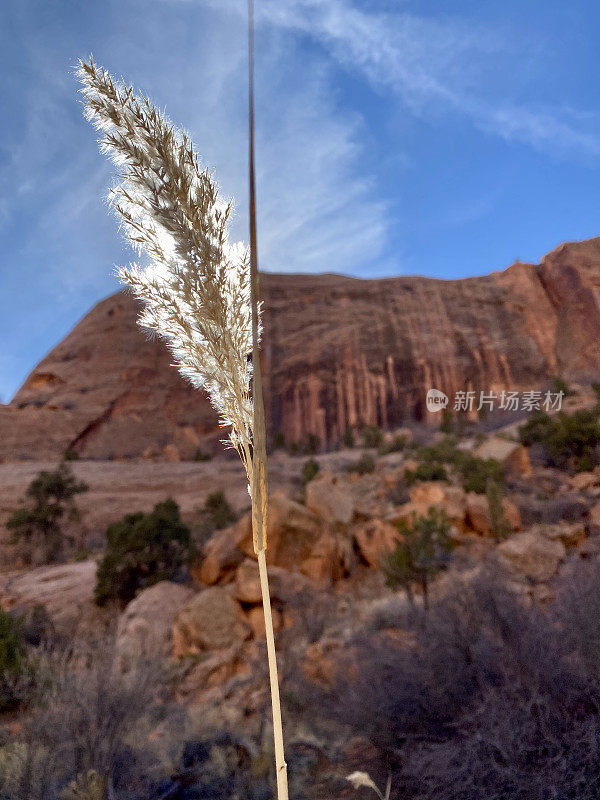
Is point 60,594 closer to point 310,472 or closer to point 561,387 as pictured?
point 310,472

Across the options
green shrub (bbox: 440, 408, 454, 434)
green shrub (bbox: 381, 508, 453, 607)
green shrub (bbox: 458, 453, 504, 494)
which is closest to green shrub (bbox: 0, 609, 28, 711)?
green shrub (bbox: 381, 508, 453, 607)

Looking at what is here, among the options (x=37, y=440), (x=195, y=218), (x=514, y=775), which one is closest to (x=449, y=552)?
(x=514, y=775)

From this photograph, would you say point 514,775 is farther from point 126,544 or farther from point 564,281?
point 564,281

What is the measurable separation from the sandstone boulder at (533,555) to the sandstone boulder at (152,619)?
16.7 feet

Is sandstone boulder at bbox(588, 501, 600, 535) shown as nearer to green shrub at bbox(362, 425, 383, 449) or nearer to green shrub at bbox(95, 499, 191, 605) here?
green shrub at bbox(95, 499, 191, 605)

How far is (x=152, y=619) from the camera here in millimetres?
8023

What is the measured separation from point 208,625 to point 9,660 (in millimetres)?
2751

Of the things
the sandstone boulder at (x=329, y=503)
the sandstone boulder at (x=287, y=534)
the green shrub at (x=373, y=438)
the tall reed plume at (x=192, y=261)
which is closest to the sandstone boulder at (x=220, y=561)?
the sandstone boulder at (x=287, y=534)

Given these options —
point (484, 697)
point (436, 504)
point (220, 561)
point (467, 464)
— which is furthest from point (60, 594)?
point (467, 464)

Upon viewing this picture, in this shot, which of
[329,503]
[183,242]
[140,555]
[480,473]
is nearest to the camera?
[183,242]

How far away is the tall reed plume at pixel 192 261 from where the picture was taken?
0.83 metres

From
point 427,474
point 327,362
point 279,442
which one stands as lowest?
point 427,474

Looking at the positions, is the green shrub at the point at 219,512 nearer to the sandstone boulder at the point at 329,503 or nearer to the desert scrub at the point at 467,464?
the sandstone boulder at the point at 329,503

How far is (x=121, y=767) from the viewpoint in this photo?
3.50m
